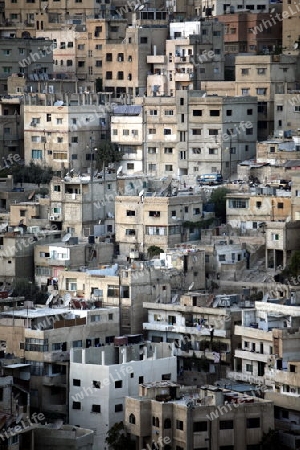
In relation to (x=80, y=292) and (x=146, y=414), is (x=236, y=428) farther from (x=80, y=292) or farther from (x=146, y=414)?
(x=80, y=292)

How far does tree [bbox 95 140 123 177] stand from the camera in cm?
8488

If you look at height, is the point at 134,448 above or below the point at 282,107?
below

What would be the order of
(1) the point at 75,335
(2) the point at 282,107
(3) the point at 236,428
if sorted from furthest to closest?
(2) the point at 282,107
(1) the point at 75,335
(3) the point at 236,428

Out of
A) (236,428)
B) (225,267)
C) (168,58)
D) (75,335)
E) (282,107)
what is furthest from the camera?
(168,58)

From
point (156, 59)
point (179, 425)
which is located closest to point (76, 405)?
point (179, 425)

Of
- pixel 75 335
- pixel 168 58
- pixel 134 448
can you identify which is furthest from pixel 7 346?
pixel 168 58

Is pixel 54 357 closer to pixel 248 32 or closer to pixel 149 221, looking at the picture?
pixel 149 221

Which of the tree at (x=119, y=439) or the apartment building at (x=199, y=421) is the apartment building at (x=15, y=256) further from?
the apartment building at (x=199, y=421)

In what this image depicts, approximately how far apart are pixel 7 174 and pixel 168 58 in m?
8.22

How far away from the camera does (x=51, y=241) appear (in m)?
76.7

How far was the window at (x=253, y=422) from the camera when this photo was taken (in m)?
62.3

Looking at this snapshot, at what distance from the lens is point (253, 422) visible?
62.3 metres

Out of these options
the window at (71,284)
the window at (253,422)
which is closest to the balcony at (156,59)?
the window at (71,284)

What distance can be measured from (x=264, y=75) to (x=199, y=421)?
26.6m
